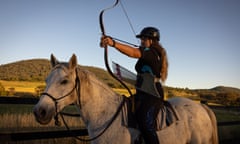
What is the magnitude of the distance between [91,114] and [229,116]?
48.4 feet

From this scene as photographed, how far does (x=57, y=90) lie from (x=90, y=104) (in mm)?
562

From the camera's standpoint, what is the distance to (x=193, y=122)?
4688mm

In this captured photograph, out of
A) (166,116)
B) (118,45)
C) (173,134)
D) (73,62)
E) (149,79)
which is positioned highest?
(118,45)

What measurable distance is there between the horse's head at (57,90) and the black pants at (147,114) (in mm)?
940

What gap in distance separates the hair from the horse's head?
127 centimetres

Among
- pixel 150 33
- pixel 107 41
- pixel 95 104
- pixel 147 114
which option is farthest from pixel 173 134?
pixel 107 41

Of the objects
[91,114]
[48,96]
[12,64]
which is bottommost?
[91,114]

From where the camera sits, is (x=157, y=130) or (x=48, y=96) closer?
(x=48, y=96)

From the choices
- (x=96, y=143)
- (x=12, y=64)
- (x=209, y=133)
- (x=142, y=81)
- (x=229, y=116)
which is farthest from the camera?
(x=12, y=64)

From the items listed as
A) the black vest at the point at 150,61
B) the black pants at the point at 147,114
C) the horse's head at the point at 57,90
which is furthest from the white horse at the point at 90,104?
the black vest at the point at 150,61

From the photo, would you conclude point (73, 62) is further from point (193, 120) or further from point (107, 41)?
point (193, 120)

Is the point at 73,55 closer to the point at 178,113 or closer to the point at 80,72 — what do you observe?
the point at 80,72

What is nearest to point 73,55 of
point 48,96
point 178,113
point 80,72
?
point 80,72

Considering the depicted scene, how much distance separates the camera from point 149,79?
3867 millimetres
